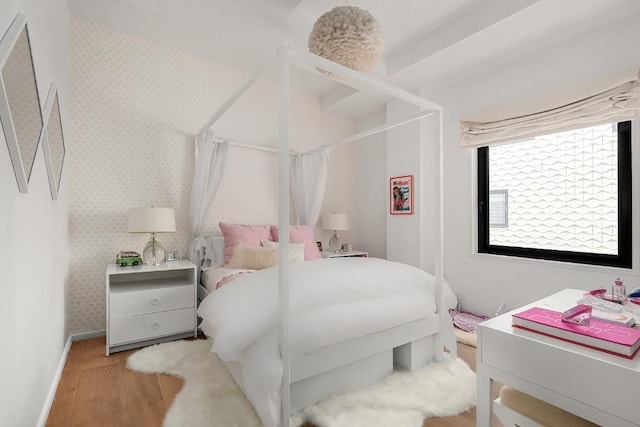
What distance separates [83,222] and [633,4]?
4.85m

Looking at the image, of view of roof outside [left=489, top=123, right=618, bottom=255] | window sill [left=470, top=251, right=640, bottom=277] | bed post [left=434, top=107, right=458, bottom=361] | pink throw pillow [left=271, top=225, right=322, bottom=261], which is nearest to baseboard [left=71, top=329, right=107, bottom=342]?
pink throw pillow [left=271, top=225, right=322, bottom=261]

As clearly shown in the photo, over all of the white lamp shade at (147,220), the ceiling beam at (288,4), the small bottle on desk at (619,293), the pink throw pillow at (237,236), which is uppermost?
the ceiling beam at (288,4)

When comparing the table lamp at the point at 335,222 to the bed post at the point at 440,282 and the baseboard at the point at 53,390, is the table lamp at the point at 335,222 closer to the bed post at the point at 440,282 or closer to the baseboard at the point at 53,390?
the bed post at the point at 440,282

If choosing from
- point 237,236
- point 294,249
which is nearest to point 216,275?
point 237,236

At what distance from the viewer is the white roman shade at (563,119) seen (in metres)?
2.39

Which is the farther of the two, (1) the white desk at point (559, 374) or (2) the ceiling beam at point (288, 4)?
(2) the ceiling beam at point (288, 4)

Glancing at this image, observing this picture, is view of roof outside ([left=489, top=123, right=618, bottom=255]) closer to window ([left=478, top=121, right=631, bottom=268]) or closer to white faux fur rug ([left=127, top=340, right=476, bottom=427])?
window ([left=478, top=121, right=631, bottom=268])

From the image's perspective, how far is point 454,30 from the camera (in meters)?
2.85

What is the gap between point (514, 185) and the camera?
3.23 m

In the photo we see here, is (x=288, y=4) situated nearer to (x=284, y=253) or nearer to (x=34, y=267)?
(x=284, y=253)

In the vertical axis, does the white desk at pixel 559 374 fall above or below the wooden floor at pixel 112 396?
above

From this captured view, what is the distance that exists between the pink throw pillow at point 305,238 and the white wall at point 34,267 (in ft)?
6.20

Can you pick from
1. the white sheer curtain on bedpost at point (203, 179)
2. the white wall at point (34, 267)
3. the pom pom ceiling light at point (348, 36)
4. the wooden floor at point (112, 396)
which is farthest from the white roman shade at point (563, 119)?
the white wall at point (34, 267)

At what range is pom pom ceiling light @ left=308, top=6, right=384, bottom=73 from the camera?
6.27 ft
